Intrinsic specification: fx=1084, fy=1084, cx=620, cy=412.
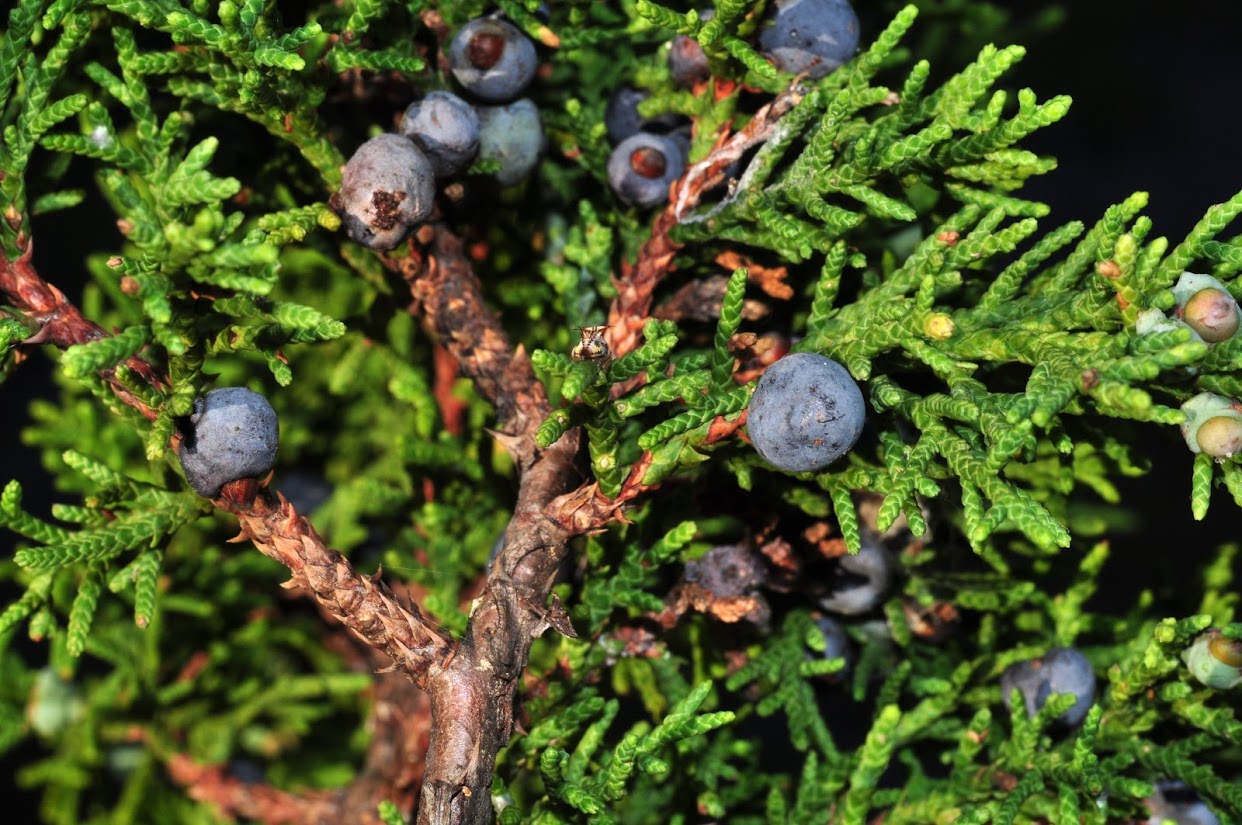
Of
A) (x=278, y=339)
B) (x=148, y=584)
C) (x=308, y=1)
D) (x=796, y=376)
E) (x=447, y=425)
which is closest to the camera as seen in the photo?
(x=796, y=376)

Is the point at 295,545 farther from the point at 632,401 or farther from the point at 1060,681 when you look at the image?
the point at 1060,681

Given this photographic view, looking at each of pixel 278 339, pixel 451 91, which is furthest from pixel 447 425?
pixel 278 339

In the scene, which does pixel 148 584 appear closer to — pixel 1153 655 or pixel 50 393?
pixel 1153 655

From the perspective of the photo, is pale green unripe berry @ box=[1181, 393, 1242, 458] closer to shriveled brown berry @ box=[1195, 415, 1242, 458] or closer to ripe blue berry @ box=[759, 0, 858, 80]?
shriveled brown berry @ box=[1195, 415, 1242, 458]

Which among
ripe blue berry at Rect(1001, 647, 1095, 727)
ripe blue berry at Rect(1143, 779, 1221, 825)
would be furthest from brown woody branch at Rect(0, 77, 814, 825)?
ripe blue berry at Rect(1143, 779, 1221, 825)

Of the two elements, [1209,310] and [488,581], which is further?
[488,581]

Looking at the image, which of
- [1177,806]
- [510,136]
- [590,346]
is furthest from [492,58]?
[1177,806]

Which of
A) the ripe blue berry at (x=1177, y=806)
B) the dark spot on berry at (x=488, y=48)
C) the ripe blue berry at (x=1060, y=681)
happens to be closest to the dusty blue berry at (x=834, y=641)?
the ripe blue berry at (x=1060, y=681)
